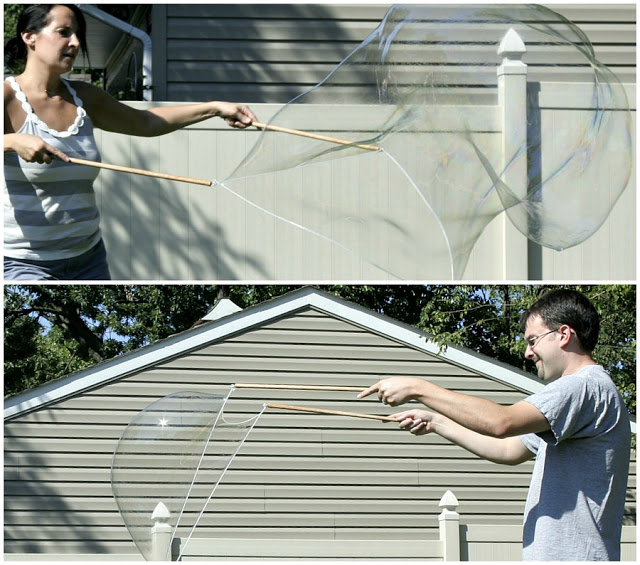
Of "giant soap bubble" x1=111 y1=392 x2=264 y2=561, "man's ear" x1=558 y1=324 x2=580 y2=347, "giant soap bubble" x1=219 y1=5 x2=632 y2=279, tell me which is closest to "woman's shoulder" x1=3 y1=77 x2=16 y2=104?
"giant soap bubble" x1=219 y1=5 x2=632 y2=279

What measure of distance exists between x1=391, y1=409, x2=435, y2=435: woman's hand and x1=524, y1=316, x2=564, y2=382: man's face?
0.37m

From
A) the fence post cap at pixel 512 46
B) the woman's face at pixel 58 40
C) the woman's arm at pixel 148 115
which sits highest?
the fence post cap at pixel 512 46

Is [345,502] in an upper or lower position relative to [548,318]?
lower

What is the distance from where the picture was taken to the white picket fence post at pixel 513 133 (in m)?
4.77

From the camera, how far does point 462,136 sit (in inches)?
184

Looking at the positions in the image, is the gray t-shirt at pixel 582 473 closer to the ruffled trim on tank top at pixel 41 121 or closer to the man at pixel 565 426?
the man at pixel 565 426

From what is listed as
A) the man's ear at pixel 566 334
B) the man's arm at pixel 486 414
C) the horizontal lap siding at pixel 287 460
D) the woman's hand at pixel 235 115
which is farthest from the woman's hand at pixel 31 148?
the horizontal lap siding at pixel 287 460

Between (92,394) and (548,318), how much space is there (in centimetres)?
501

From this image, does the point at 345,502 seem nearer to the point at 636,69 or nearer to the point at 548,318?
the point at 636,69

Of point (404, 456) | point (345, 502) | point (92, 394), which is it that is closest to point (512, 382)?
point (404, 456)

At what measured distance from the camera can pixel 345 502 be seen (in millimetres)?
7195

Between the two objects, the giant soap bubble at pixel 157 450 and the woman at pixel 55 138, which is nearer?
the woman at pixel 55 138

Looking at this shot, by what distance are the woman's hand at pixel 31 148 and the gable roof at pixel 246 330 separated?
360 centimetres

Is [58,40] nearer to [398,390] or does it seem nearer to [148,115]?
[148,115]
